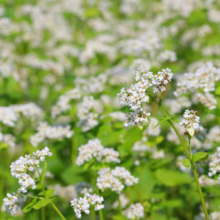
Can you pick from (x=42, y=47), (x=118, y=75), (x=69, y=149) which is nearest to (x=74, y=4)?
(x=42, y=47)

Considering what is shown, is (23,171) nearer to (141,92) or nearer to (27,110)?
(141,92)

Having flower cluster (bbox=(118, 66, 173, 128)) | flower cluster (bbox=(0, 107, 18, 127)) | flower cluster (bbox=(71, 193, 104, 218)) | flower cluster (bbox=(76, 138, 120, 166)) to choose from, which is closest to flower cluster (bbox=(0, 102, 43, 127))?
flower cluster (bbox=(0, 107, 18, 127))

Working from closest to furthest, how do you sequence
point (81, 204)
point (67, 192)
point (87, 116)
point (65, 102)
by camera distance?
point (81, 204) < point (87, 116) < point (67, 192) < point (65, 102)

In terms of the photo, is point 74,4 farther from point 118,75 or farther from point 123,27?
point 118,75

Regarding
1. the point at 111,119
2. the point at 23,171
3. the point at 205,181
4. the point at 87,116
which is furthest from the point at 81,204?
the point at 87,116

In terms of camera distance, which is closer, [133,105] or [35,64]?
[133,105]

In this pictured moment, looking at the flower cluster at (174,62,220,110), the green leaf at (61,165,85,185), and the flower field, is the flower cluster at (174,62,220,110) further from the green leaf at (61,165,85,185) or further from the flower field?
the green leaf at (61,165,85,185)
